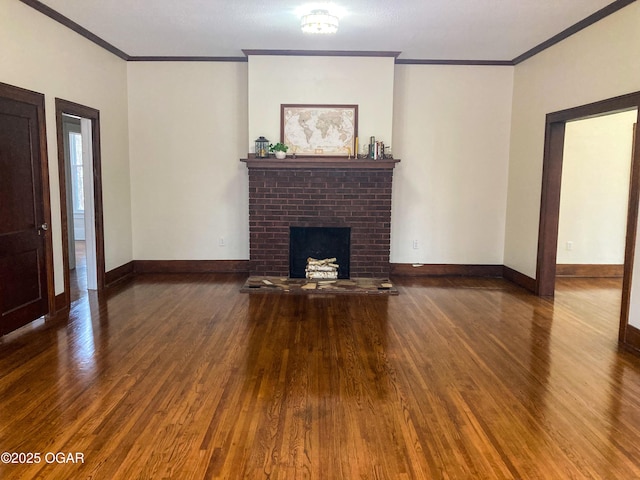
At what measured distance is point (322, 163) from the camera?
225 inches

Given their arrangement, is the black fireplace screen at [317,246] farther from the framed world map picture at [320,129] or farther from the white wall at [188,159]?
the framed world map picture at [320,129]

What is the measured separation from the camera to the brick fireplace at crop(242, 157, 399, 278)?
5867 mm

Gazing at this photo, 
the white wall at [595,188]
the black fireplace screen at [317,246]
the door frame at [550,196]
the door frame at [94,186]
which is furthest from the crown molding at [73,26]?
the white wall at [595,188]

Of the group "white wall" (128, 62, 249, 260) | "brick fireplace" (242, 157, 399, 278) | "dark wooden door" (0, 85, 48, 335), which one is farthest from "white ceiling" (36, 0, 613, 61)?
"brick fireplace" (242, 157, 399, 278)

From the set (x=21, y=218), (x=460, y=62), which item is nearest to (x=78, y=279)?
(x=21, y=218)

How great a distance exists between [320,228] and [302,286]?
0.94 m

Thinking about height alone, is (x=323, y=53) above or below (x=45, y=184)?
above

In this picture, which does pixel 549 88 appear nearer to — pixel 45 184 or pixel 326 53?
pixel 326 53

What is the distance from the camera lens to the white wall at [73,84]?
12.4 ft

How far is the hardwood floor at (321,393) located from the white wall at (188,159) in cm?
173

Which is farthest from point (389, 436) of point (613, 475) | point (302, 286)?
point (302, 286)

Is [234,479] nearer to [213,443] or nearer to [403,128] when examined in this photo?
[213,443]

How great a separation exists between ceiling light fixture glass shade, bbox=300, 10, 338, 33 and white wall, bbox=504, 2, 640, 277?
2405 mm

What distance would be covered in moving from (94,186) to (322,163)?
2669 mm
